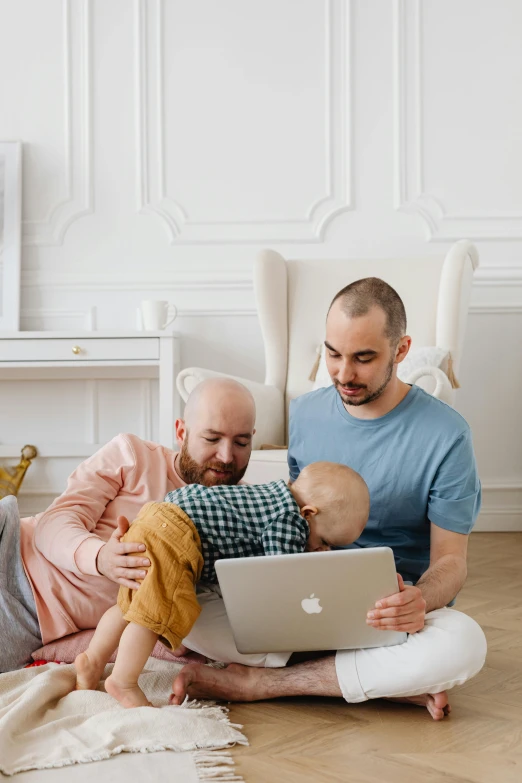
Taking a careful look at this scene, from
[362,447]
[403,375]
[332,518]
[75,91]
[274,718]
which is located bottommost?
[274,718]

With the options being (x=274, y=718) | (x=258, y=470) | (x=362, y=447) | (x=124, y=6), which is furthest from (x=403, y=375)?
(x=124, y=6)

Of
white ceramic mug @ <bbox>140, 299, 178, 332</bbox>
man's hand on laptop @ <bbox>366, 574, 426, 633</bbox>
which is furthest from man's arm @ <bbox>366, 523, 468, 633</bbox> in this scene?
white ceramic mug @ <bbox>140, 299, 178, 332</bbox>

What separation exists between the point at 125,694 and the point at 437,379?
1415mm

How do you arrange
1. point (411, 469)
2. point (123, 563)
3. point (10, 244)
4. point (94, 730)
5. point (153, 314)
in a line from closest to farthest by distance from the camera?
point (94, 730) < point (123, 563) < point (411, 469) < point (153, 314) < point (10, 244)

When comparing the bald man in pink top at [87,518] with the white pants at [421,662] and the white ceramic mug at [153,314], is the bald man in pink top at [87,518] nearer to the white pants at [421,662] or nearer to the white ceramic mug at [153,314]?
the white pants at [421,662]

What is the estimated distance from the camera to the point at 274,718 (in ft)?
4.88

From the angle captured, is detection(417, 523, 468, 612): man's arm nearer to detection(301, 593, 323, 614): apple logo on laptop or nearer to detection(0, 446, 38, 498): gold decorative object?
detection(301, 593, 323, 614): apple logo on laptop

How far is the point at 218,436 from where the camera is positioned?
1.70 meters

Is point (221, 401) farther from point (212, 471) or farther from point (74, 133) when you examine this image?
point (74, 133)

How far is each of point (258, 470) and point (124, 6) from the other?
7.77ft

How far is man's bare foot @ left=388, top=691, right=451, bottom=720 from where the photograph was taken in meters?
1.47

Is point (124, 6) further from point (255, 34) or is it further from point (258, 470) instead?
point (258, 470)

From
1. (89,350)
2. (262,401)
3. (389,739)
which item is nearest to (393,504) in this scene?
(389,739)

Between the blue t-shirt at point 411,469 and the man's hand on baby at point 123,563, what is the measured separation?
19.1 inches
